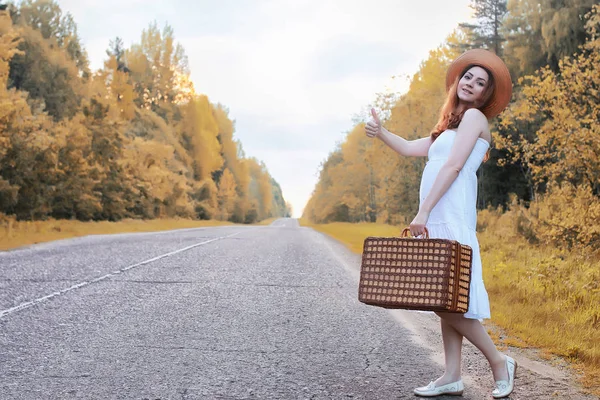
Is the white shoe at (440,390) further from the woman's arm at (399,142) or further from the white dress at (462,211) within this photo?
the woman's arm at (399,142)

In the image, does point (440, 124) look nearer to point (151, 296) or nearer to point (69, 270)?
point (151, 296)

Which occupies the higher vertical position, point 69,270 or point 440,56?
point 440,56

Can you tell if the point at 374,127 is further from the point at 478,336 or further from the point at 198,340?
the point at 198,340

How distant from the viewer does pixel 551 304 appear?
23.9ft

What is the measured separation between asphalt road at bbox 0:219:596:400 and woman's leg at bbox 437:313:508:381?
22cm

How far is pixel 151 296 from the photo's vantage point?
7543 millimetres

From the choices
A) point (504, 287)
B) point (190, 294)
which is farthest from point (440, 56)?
point (190, 294)

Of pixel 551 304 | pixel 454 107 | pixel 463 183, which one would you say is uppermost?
pixel 454 107

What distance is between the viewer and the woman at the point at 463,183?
360 centimetres

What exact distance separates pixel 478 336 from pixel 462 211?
78cm

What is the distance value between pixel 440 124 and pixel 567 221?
25.4 ft

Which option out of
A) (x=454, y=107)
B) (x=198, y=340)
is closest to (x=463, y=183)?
(x=454, y=107)

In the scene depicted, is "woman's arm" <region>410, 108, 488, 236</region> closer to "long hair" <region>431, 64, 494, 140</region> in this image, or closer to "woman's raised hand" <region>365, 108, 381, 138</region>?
"long hair" <region>431, 64, 494, 140</region>

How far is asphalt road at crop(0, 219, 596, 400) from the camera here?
3895mm
